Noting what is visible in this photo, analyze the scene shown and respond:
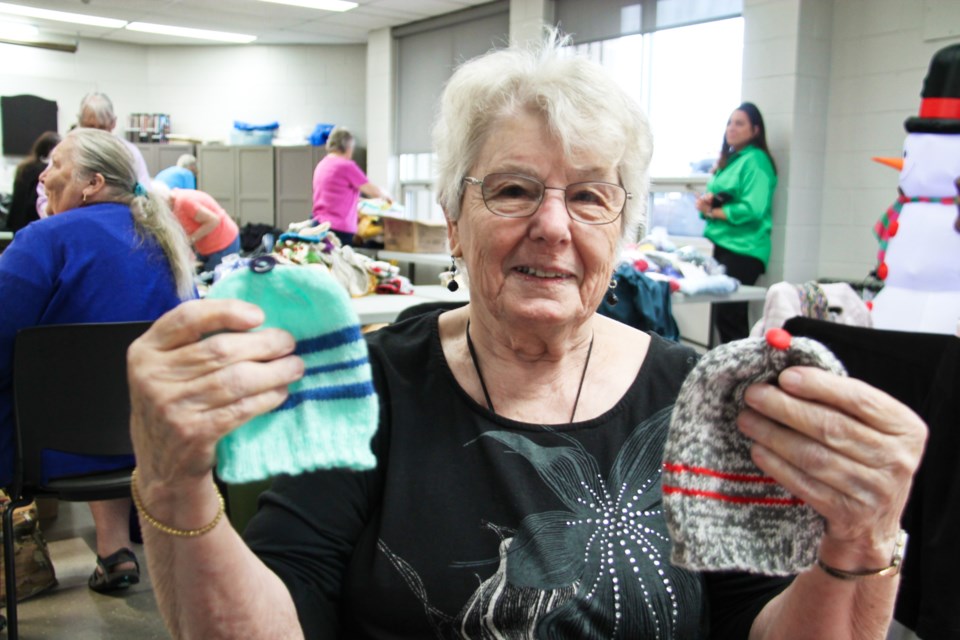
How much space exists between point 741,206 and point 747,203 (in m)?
0.04

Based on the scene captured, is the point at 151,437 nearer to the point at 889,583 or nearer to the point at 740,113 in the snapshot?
the point at 889,583

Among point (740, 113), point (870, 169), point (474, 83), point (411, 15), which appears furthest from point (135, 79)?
point (474, 83)

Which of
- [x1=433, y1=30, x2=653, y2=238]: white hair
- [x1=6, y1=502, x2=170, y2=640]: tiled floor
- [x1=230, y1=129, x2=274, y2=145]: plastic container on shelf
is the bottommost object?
[x1=6, y1=502, x2=170, y2=640]: tiled floor

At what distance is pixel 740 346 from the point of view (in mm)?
889

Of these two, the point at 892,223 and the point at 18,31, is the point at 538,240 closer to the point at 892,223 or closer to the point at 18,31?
the point at 892,223

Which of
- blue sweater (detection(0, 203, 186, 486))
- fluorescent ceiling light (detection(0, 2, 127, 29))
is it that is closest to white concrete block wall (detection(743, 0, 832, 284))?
blue sweater (detection(0, 203, 186, 486))

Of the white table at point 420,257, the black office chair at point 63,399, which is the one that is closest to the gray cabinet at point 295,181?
the white table at point 420,257

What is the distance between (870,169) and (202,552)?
16.5ft

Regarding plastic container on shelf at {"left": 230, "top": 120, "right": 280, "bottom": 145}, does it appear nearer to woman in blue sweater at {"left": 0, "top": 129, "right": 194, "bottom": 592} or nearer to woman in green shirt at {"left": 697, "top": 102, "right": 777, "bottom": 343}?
woman in green shirt at {"left": 697, "top": 102, "right": 777, "bottom": 343}

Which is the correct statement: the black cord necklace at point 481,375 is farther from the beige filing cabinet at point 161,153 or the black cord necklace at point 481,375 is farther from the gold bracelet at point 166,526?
the beige filing cabinet at point 161,153

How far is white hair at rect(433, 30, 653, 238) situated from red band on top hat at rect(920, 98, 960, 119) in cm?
138

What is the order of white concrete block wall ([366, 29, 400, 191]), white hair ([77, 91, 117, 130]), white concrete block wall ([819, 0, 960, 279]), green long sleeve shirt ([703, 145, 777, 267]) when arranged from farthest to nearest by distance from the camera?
white concrete block wall ([366, 29, 400, 191])
green long sleeve shirt ([703, 145, 777, 267])
white hair ([77, 91, 117, 130])
white concrete block wall ([819, 0, 960, 279])

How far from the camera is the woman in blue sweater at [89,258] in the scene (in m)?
2.33

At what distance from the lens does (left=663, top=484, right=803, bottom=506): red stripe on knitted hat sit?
36.7 inches
